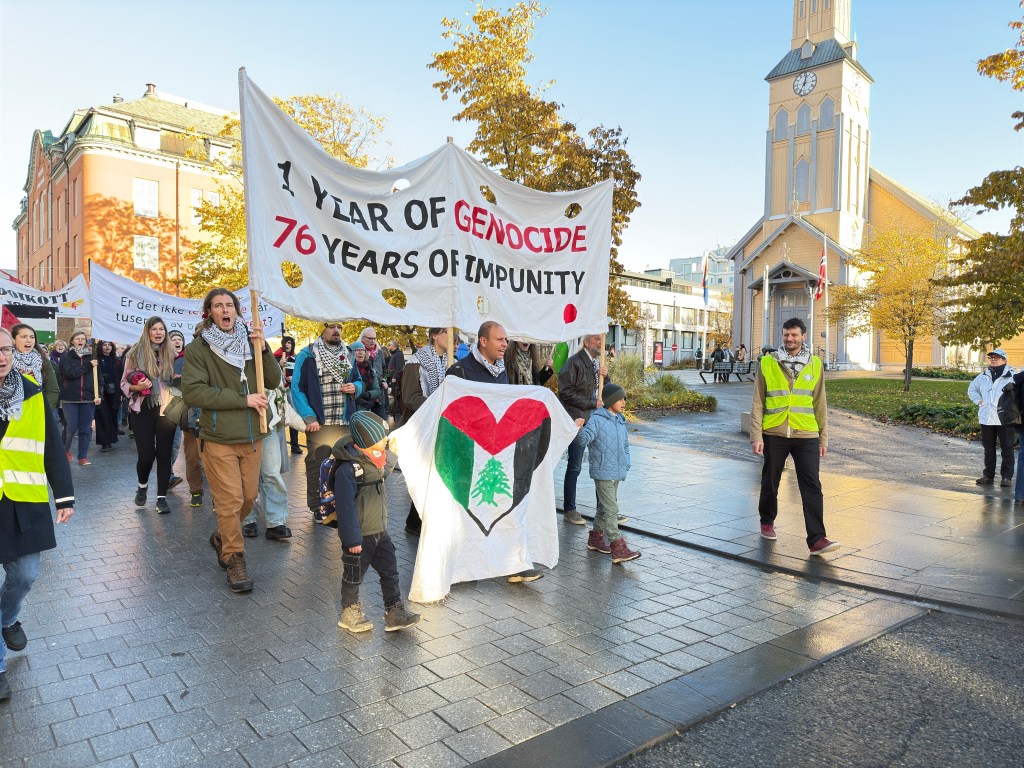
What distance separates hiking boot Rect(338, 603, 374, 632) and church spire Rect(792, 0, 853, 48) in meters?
51.6

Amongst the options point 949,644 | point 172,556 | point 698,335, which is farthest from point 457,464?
point 698,335

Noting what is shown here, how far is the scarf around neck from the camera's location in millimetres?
5194

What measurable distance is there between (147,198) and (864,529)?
42.7 meters

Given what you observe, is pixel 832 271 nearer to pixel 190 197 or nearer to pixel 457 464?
pixel 190 197

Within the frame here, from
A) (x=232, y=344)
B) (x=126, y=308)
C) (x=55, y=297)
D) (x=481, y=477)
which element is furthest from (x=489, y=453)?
(x=55, y=297)

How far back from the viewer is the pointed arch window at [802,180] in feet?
147

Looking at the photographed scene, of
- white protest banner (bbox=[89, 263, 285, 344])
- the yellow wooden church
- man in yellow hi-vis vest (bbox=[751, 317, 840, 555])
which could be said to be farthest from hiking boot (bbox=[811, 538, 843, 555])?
the yellow wooden church

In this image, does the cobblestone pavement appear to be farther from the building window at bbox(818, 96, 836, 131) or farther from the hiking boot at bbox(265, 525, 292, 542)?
the building window at bbox(818, 96, 836, 131)

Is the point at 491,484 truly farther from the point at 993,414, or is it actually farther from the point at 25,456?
the point at 993,414

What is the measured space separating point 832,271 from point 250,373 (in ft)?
140

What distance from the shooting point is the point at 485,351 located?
549 cm

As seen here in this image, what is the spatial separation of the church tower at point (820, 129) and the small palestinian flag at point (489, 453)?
42510 mm

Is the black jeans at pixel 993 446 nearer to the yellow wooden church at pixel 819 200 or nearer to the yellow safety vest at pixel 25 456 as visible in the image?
the yellow safety vest at pixel 25 456

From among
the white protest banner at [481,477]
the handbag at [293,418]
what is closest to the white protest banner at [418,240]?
the white protest banner at [481,477]
